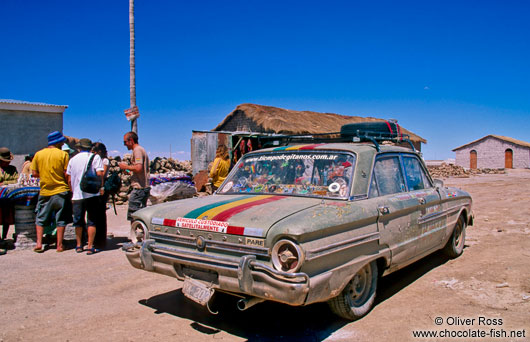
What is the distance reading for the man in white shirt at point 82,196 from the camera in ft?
20.2

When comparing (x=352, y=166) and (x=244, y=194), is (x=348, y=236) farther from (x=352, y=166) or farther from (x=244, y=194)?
(x=244, y=194)

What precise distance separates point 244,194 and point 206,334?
1.45 meters

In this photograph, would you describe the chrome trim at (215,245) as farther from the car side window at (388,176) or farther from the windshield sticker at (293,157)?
the car side window at (388,176)

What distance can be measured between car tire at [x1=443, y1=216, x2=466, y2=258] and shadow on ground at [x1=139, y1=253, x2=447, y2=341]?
4.54 ft

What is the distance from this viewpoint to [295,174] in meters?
4.21

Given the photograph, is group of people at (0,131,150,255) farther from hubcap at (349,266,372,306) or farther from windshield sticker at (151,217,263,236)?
A: hubcap at (349,266,372,306)

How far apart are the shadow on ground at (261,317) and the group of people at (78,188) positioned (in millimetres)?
2436

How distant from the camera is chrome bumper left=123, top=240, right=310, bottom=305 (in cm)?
285

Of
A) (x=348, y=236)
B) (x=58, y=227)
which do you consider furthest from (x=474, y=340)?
(x=58, y=227)

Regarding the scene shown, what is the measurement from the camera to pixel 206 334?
134 inches

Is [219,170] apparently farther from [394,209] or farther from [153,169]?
[153,169]

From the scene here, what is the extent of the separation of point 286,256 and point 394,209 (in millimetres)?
1517

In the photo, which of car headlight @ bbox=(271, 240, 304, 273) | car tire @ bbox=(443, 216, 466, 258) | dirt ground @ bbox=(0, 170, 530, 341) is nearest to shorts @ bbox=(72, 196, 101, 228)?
dirt ground @ bbox=(0, 170, 530, 341)

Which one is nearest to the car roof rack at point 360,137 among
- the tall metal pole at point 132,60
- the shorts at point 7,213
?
the shorts at point 7,213
